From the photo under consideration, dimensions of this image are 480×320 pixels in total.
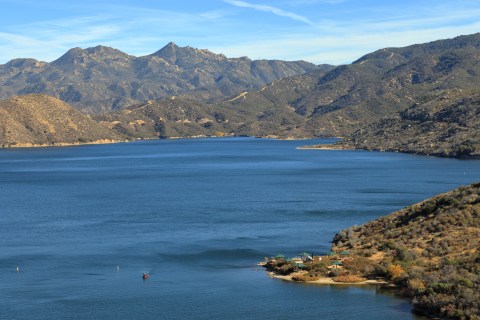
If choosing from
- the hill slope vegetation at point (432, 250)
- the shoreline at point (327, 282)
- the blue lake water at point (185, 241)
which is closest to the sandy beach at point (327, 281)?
the shoreline at point (327, 282)

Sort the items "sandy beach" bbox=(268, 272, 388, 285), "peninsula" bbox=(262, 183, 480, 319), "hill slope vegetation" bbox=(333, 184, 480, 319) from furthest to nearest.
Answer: "sandy beach" bbox=(268, 272, 388, 285) → "peninsula" bbox=(262, 183, 480, 319) → "hill slope vegetation" bbox=(333, 184, 480, 319)

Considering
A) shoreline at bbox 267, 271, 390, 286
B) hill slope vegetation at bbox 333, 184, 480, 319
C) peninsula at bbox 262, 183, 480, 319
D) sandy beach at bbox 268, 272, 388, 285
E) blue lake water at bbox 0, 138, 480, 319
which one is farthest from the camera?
sandy beach at bbox 268, 272, 388, 285

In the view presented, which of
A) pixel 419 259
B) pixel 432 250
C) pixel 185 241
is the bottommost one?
pixel 185 241

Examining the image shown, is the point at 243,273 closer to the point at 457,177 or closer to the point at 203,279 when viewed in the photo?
the point at 203,279

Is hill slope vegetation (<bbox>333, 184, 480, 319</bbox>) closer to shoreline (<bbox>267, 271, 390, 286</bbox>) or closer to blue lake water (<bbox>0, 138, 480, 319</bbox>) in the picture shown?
shoreline (<bbox>267, 271, 390, 286</bbox>)

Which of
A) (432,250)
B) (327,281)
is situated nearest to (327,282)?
(327,281)

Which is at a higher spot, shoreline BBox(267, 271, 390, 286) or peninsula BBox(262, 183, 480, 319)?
peninsula BBox(262, 183, 480, 319)

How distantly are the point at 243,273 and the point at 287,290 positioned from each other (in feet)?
26.7

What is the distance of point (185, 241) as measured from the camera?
8619cm

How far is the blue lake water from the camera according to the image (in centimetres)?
5684

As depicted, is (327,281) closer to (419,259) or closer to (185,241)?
(419,259)

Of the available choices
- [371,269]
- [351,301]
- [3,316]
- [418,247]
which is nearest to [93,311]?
[3,316]

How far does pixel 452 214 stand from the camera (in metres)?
75.2

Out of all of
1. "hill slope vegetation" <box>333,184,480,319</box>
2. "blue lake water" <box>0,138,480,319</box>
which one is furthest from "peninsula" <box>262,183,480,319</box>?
"blue lake water" <box>0,138,480,319</box>
